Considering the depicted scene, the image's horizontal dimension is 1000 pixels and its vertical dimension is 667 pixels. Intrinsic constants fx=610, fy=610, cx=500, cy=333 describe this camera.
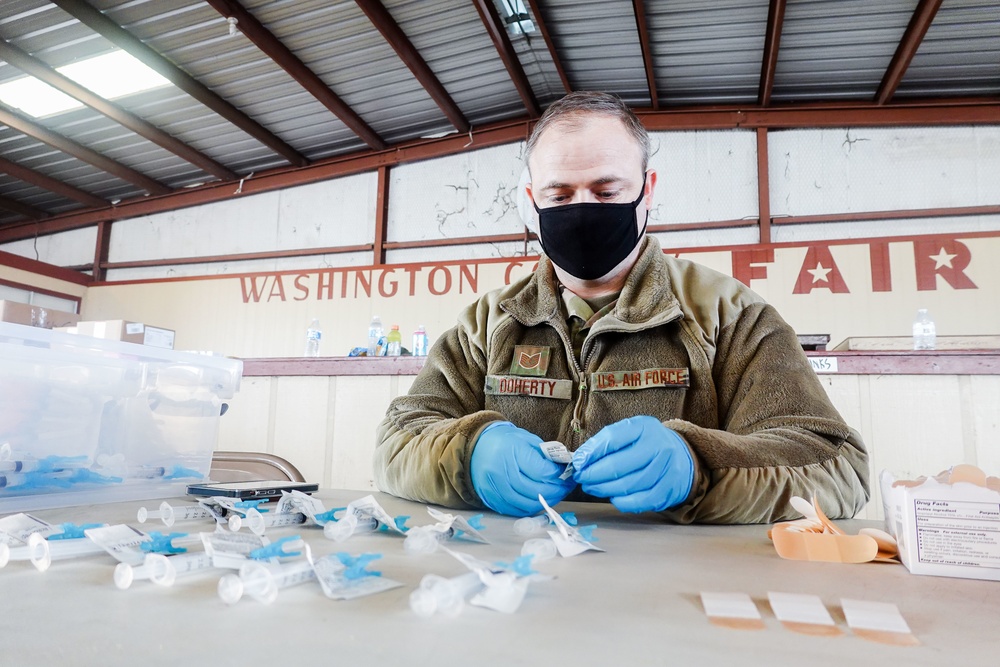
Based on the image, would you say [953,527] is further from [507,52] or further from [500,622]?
[507,52]

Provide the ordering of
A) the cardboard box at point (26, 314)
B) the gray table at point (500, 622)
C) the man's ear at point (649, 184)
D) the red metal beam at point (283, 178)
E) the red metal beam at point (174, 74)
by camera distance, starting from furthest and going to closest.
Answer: the red metal beam at point (283, 178) < the red metal beam at point (174, 74) < the cardboard box at point (26, 314) < the man's ear at point (649, 184) < the gray table at point (500, 622)

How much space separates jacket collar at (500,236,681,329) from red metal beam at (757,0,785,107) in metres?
3.41

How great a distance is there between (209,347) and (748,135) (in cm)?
533

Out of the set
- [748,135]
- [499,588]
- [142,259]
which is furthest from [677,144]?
[142,259]

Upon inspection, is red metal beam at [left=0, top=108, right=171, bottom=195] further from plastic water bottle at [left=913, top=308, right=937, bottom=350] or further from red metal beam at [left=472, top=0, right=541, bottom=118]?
plastic water bottle at [left=913, top=308, right=937, bottom=350]

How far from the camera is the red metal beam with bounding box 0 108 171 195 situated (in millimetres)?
5199

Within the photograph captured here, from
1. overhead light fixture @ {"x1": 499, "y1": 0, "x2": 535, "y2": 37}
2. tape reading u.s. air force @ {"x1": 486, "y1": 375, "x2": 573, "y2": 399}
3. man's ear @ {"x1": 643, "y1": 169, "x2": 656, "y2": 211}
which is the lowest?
tape reading u.s. air force @ {"x1": 486, "y1": 375, "x2": 573, "y2": 399}

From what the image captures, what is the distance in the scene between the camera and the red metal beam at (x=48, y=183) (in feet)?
19.7

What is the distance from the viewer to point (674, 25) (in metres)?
4.21

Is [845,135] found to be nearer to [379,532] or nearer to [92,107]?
[379,532]

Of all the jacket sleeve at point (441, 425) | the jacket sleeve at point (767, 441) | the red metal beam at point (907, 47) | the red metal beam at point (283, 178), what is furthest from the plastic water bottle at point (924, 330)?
the red metal beam at point (283, 178)

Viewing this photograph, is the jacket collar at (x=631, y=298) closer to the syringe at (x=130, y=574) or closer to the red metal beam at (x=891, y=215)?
the syringe at (x=130, y=574)

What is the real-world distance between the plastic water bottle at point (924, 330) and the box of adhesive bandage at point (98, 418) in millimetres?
2922

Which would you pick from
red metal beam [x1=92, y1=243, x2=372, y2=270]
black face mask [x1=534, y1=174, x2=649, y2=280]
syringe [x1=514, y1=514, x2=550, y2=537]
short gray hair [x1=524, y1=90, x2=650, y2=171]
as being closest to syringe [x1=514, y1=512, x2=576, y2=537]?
syringe [x1=514, y1=514, x2=550, y2=537]
